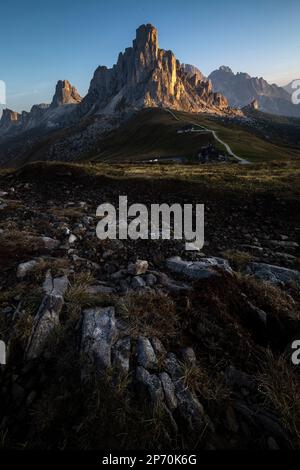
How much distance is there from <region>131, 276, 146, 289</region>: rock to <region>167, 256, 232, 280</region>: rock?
4.15 ft

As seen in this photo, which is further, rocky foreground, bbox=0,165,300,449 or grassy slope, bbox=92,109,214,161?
grassy slope, bbox=92,109,214,161

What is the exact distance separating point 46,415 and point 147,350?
178 cm

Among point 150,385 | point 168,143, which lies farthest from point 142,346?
point 168,143

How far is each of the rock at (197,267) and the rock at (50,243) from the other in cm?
346

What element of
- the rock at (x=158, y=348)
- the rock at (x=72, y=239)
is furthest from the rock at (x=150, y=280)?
the rock at (x=72, y=239)

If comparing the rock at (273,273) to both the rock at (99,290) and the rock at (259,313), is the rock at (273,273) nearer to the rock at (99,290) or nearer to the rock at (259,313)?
the rock at (259,313)

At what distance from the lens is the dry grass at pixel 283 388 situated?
4.33m

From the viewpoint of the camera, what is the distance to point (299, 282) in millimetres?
8250

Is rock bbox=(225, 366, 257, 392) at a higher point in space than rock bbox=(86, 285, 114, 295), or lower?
lower

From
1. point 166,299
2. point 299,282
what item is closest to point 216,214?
→ point 299,282

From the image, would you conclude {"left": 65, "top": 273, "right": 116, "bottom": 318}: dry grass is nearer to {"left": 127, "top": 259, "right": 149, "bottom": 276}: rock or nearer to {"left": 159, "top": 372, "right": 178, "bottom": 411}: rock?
{"left": 127, "top": 259, "right": 149, "bottom": 276}: rock

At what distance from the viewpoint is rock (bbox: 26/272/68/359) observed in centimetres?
507

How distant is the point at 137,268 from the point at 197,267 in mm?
1657

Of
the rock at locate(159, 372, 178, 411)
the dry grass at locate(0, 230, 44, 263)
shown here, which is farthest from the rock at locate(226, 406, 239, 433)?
the dry grass at locate(0, 230, 44, 263)
